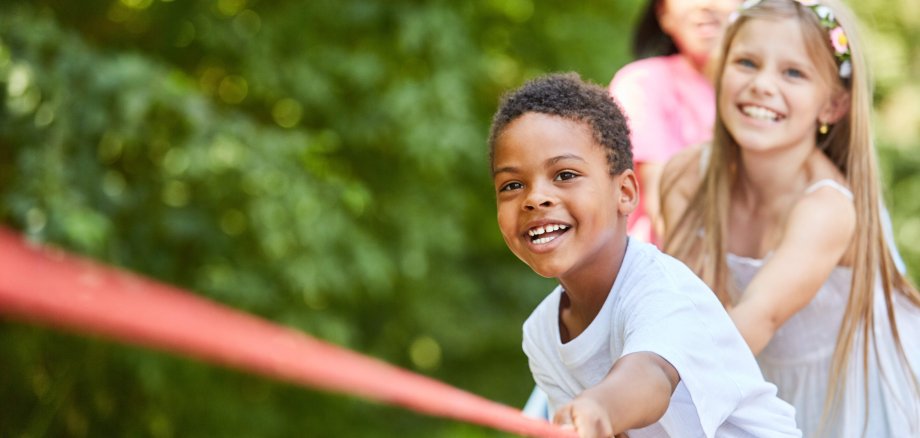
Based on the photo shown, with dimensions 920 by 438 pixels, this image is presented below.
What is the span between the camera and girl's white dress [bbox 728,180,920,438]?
2.63 metres

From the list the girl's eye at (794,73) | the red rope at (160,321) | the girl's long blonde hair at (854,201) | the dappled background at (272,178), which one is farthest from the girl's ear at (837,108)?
the dappled background at (272,178)

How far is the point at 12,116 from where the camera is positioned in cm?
469

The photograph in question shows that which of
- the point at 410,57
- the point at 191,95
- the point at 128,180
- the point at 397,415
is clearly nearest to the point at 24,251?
the point at 191,95

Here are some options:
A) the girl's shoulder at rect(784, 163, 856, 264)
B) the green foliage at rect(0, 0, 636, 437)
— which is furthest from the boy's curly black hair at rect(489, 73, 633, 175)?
the green foliage at rect(0, 0, 636, 437)

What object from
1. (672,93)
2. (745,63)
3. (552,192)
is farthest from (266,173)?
(552,192)

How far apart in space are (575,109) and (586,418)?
567mm

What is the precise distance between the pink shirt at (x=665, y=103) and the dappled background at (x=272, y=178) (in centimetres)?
171

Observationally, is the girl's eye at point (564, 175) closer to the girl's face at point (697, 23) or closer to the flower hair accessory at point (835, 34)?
the flower hair accessory at point (835, 34)

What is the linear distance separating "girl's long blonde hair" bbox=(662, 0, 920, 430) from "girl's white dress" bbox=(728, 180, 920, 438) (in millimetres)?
22

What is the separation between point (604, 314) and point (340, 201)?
130 inches

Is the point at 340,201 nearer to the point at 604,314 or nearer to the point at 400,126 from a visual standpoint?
the point at 400,126

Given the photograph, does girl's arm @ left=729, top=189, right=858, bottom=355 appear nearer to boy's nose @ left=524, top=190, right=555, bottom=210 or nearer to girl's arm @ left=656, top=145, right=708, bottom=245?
girl's arm @ left=656, top=145, right=708, bottom=245

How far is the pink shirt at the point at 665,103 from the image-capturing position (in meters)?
3.41

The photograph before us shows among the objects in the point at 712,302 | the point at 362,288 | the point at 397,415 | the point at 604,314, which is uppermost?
the point at 712,302
